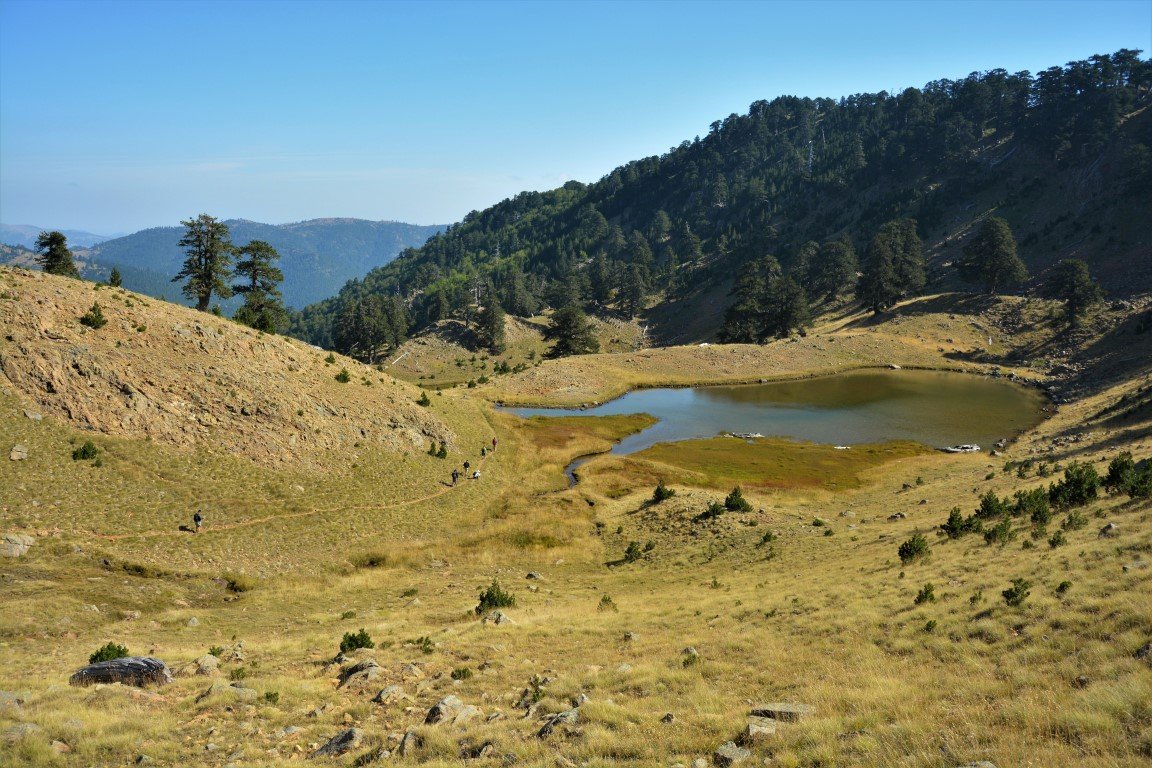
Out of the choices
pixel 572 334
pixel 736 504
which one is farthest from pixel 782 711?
pixel 572 334

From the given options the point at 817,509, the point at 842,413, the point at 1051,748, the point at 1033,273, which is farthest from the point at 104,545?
the point at 1033,273

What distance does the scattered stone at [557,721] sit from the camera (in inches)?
596

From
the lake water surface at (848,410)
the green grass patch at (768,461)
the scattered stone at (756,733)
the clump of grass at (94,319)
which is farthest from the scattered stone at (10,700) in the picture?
the lake water surface at (848,410)

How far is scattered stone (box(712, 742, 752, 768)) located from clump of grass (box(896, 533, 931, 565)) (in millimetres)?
22232

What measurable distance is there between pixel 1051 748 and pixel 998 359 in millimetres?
130899

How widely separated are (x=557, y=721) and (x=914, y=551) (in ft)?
78.1

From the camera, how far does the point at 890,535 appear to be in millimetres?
38156

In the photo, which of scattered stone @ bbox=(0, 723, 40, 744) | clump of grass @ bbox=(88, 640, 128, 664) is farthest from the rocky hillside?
scattered stone @ bbox=(0, 723, 40, 744)

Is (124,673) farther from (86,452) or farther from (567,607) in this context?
(86,452)

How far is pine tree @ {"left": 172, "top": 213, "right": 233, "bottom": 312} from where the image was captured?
64.5 meters

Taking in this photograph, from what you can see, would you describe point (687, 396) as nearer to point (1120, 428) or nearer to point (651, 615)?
point (1120, 428)

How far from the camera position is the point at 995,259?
12950cm

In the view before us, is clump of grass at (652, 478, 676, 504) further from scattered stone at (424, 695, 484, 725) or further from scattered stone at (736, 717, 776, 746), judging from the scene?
scattered stone at (736, 717, 776, 746)

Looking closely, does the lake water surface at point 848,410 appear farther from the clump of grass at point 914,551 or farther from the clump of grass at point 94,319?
the clump of grass at point 94,319
